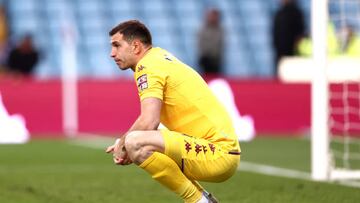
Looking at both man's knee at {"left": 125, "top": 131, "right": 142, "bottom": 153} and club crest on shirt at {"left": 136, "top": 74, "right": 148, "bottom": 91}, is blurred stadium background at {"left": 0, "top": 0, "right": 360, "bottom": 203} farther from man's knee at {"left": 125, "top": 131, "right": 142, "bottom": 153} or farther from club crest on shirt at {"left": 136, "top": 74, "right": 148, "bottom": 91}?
club crest on shirt at {"left": 136, "top": 74, "right": 148, "bottom": 91}

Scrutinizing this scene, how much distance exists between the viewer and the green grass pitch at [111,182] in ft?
29.7

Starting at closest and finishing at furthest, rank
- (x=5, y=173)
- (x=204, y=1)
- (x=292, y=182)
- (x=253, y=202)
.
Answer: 1. (x=253, y=202)
2. (x=292, y=182)
3. (x=5, y=173)
4. (x=204, y=1)

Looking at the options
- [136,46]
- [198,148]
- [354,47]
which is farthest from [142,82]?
[354,47]

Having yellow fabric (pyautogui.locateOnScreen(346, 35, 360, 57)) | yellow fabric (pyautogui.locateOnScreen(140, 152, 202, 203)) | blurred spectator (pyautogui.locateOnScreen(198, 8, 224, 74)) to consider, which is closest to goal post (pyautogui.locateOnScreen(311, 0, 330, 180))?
yellow fabric (pyautogui.locateOnScreen(140, 152, 202, 203))

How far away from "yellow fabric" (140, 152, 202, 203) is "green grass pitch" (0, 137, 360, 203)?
5.38ft

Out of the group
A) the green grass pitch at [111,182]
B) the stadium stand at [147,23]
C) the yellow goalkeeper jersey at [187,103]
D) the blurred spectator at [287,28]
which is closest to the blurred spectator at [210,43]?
the blurred spectator at [287,28]

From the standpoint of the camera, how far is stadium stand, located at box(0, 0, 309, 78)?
26.1 metres

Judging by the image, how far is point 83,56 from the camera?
26172 mm

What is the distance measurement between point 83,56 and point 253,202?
17850 millimetres

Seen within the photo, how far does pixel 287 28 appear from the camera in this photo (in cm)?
2006

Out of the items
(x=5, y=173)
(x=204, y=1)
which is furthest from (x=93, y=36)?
(x=5, y=173)

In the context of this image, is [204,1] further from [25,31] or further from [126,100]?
[126,100]

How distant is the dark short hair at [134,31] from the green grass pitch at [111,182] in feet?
6.53

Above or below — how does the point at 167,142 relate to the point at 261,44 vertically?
above
